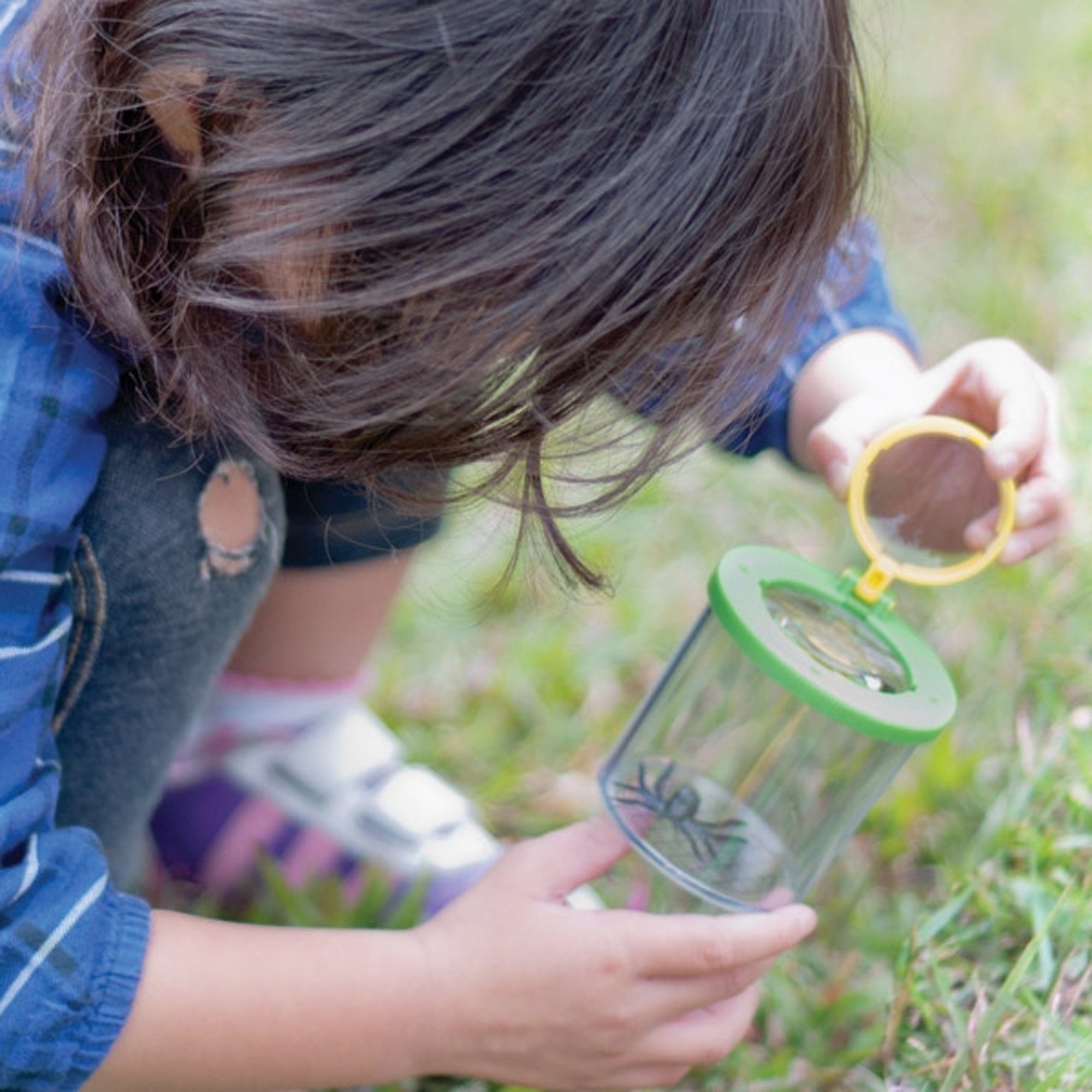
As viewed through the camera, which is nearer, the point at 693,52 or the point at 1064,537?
the point at 693,52

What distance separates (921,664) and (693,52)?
1.32 ft

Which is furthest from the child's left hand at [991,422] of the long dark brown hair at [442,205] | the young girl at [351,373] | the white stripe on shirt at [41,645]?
the white stripe on shirt at [41,645]

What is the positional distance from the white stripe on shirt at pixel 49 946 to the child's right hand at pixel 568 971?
0.20 meters

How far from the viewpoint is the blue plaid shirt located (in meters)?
0.77

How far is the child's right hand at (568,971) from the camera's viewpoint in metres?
0.88

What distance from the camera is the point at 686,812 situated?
0.96 m

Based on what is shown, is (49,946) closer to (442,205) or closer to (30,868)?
(30,868)

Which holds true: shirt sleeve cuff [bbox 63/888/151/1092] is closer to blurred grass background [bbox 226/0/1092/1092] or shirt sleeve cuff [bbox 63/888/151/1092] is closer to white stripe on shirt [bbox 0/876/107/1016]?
white stripe on shirt [bbox 0/876/107/1016]

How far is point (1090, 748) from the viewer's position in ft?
3.53

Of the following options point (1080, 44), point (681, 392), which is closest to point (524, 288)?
→ point (681, 392)

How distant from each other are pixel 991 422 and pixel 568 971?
0.47 m

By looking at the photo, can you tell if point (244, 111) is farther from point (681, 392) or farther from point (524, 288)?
point (681, 392)

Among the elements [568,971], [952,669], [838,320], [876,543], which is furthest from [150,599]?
[952,669]

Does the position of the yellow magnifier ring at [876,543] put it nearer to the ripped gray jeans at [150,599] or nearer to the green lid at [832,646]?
the green lid at [832,646]
